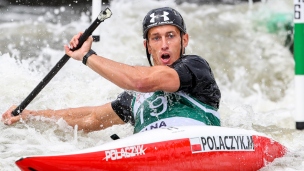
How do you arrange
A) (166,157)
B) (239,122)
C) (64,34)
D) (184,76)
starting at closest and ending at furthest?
(166,157) < (184,76) < (239,122) < (64,34)

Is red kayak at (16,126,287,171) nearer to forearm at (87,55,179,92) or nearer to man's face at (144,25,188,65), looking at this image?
forearm at (87,55,179,92)

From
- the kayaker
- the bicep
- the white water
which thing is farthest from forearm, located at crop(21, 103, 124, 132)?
the bicep

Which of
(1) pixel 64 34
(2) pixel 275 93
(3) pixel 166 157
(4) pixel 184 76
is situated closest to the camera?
(3) pixel 166 157

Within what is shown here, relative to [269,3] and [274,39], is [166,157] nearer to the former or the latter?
Answer: [274,39]

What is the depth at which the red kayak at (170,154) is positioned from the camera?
392 cm

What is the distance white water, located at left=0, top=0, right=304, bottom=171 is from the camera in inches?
279

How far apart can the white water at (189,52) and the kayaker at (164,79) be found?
1.16 metres

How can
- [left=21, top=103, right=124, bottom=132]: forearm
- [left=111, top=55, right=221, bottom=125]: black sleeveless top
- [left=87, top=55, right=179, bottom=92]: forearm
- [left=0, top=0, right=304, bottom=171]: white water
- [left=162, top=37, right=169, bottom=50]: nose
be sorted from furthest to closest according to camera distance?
[left=0, top=0, right=304, bottom=171]: white water
[left=21, top=103, right=124, bottom=132]: forearm
[left=162, top=37, right=169, bottom=50]: nose
[left=111, top=55, right=221, bottom=125]: black sleeveless top
[left=87, top=55, right=179, bottom=92]: forearm

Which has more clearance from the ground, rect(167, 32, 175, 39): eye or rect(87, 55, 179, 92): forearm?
rect(167, 32, 175, 39): eye

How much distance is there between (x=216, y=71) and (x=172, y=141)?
6.40 metres

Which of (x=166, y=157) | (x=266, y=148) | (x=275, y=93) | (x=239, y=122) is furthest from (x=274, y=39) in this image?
(x=166, y=157)

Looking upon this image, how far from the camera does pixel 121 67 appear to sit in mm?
4328

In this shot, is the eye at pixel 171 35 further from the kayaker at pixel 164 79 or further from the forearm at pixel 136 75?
the forearm at pixel 136 75

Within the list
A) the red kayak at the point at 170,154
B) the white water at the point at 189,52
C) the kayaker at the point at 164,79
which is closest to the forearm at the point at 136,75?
the kayaker at the point at 164,79
